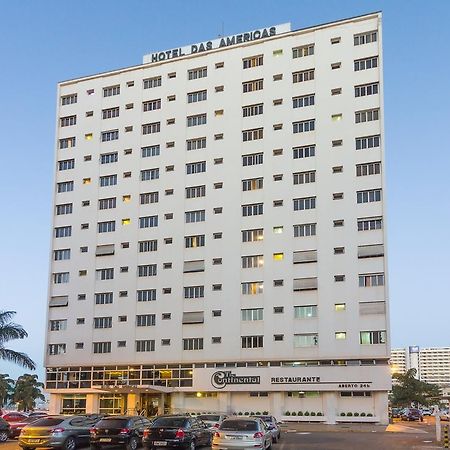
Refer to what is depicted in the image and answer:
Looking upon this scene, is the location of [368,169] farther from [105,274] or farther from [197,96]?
[105,274]

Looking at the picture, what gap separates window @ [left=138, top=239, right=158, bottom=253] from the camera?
71000mm

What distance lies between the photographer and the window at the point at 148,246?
71.0m

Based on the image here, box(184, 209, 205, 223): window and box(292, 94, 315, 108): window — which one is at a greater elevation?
box(292, 94, 315, 108): window

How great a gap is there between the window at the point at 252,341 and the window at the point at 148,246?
45.7 ft

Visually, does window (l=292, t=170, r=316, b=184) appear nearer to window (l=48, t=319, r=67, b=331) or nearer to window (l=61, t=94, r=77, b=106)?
window (l=48, t=319, r=67, b=331)

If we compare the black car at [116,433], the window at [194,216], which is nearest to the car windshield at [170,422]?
the black car at [116,433]

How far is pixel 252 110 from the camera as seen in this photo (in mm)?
70750

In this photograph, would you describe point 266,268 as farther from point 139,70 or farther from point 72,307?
point 139,70

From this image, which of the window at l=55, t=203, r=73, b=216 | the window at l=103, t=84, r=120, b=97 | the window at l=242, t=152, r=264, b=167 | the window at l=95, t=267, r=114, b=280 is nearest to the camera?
the window at l=242, t=152, r=264, b=167

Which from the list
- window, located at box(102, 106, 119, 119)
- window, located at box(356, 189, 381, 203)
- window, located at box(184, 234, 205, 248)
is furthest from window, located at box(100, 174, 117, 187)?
window, located at box(356, 189, 381, 203)

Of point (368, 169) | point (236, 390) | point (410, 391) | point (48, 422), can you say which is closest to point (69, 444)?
point (48, 422)

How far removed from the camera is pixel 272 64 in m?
71.1

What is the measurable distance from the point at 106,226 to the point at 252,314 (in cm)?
1990

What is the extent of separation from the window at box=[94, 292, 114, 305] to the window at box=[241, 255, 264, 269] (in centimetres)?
1540
